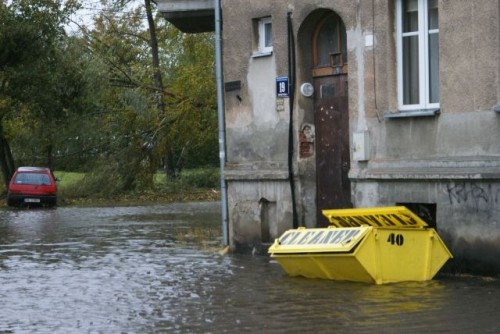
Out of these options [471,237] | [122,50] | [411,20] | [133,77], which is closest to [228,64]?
[411,20]

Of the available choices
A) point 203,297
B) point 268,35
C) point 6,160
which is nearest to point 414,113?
point 268,35

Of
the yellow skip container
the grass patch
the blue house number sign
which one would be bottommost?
the grass patch

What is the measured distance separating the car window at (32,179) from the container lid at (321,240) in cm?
2711

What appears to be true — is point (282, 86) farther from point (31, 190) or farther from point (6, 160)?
point (6, 160)

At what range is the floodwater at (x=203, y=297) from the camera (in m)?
10.4

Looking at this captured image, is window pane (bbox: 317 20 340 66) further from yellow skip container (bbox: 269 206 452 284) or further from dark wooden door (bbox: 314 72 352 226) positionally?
yellow skip container (bbox: 269 206 452 284)

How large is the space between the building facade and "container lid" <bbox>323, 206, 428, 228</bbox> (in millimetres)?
795

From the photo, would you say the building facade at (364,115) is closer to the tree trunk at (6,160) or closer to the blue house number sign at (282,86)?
the blue house number sign at (282,86)

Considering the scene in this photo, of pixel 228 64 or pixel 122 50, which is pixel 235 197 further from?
pixel 122 50

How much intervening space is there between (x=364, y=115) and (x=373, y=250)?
10.8ft

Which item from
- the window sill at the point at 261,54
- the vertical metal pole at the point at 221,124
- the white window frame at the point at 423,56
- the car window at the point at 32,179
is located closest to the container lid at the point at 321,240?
the white window frame at the point at 423,56

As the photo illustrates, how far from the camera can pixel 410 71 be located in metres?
15.1

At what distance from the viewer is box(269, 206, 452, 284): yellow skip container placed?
12859mm

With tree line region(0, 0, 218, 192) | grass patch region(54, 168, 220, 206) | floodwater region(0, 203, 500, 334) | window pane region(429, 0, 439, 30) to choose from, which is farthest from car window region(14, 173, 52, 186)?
window pane region(429, 0, 439, 30)
